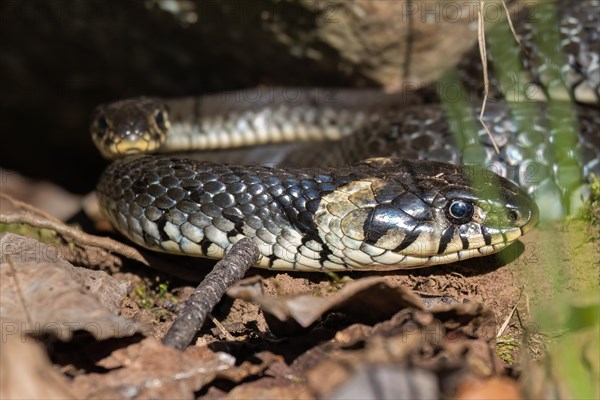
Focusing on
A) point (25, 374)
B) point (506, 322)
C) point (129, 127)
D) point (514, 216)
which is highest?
point (25, 374)

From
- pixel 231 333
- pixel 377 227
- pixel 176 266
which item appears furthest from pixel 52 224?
pixel 377 227

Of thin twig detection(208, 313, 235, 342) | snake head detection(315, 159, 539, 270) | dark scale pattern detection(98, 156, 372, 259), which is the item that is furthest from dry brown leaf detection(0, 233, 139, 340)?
snake head detection(315, 159, 539, 270)

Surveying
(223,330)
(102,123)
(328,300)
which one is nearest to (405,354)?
(328,300)

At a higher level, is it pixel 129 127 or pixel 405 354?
pixel 129 127

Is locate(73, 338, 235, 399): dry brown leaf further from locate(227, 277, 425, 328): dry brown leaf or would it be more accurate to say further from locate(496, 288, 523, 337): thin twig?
locate(496, 288, 523, 337): thin twig

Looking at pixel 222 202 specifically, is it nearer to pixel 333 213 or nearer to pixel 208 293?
pixel 333 213

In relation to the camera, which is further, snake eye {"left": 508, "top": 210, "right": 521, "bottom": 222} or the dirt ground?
snake eye {"left": 508, "top": 210, "right": 521, "bottom": 222}

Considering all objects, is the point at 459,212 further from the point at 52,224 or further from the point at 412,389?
the point at 52,224
